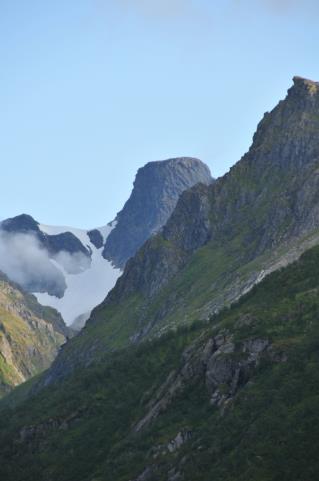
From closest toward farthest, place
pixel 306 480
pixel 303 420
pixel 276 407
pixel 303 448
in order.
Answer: pixel 306 480 < pixel 303 448 < pixel 303 420 < pixel 276 407

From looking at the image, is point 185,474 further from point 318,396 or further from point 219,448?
point 318,396

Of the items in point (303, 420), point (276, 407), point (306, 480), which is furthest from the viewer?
point (276, 407)

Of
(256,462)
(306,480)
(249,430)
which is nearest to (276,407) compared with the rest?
(249,430)

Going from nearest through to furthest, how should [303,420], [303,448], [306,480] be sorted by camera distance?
[306,480], [303,448], [303,420]

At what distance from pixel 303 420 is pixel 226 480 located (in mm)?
19442

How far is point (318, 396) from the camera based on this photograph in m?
195

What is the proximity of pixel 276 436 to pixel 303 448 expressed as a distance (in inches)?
431

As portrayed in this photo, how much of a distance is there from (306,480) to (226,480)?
20.2 meters

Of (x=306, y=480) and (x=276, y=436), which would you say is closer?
(x=306, y=480)

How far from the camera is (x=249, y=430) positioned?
19375 cm

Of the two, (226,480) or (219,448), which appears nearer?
(226,480)

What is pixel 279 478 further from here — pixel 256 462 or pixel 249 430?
pixel 249 430

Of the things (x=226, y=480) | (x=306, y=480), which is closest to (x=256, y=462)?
(x=226, y=480)

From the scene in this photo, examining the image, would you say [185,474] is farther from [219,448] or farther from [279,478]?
[279,478]
